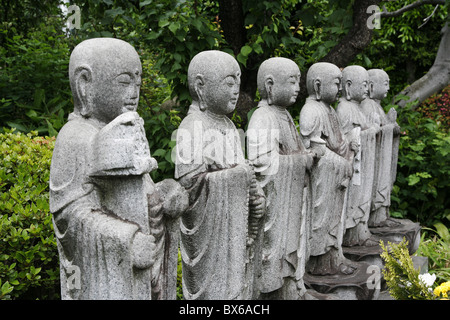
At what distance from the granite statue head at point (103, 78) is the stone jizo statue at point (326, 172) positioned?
257cm

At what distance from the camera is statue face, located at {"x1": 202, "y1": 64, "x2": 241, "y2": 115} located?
3658mm

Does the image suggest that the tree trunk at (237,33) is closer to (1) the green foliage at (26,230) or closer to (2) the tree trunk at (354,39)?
(2) the tree trunk at (354,39)

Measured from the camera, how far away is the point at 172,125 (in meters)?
5.94

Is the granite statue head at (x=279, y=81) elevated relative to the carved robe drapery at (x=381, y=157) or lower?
elevated

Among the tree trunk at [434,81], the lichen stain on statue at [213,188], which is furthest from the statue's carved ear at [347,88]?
the tree trunk at [434,81]

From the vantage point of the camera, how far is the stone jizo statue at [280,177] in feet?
14.2

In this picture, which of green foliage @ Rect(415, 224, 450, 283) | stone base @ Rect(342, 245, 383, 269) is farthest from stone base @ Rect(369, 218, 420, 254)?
stone base @ Rect(342, 245, 383, 269)

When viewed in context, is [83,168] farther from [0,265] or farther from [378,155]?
[378,155]

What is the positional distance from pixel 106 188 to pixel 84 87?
21.8 inches

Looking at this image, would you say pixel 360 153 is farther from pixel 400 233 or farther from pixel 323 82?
pixel 400 233

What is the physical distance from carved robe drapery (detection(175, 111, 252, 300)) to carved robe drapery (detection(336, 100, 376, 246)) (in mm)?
2725

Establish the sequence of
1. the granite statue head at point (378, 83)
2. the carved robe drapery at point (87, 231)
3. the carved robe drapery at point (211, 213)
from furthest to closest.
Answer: the granite statue head at point (378, 83), the carved robe drapery at point (211, 213), the carved robe drapery at point (87, 231)

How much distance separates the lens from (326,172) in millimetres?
5273

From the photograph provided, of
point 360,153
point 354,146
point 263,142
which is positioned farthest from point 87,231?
point 360,153
